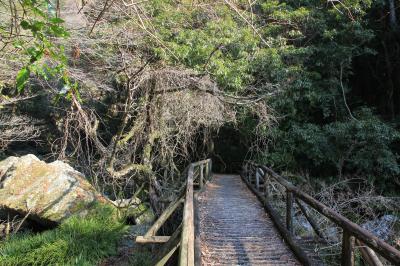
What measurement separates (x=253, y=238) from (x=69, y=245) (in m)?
4.50

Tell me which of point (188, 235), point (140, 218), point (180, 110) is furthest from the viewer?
point (140, 218)

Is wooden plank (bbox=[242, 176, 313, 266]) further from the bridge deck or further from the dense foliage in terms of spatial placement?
the dense foliage

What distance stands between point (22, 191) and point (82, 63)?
4.46 meters

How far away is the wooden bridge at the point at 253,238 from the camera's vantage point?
3.12m

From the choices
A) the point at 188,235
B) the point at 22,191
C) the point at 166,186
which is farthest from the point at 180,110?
the point at 188,235

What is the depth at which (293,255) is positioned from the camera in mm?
4719

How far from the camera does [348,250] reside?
3.31m

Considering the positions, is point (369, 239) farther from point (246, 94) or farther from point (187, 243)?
point (246, 94)

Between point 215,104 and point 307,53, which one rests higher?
point 307,53

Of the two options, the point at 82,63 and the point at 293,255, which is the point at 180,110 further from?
the point at 293,255

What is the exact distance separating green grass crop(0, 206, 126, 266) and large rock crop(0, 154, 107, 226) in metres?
0.55

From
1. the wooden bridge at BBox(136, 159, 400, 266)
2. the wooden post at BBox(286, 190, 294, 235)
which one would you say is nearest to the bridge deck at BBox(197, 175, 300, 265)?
the wooden bridge at BBox(136, 159, 400, 266)

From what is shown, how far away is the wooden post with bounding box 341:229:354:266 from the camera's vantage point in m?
3.28

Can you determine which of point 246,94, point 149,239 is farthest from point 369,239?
point 246,94
